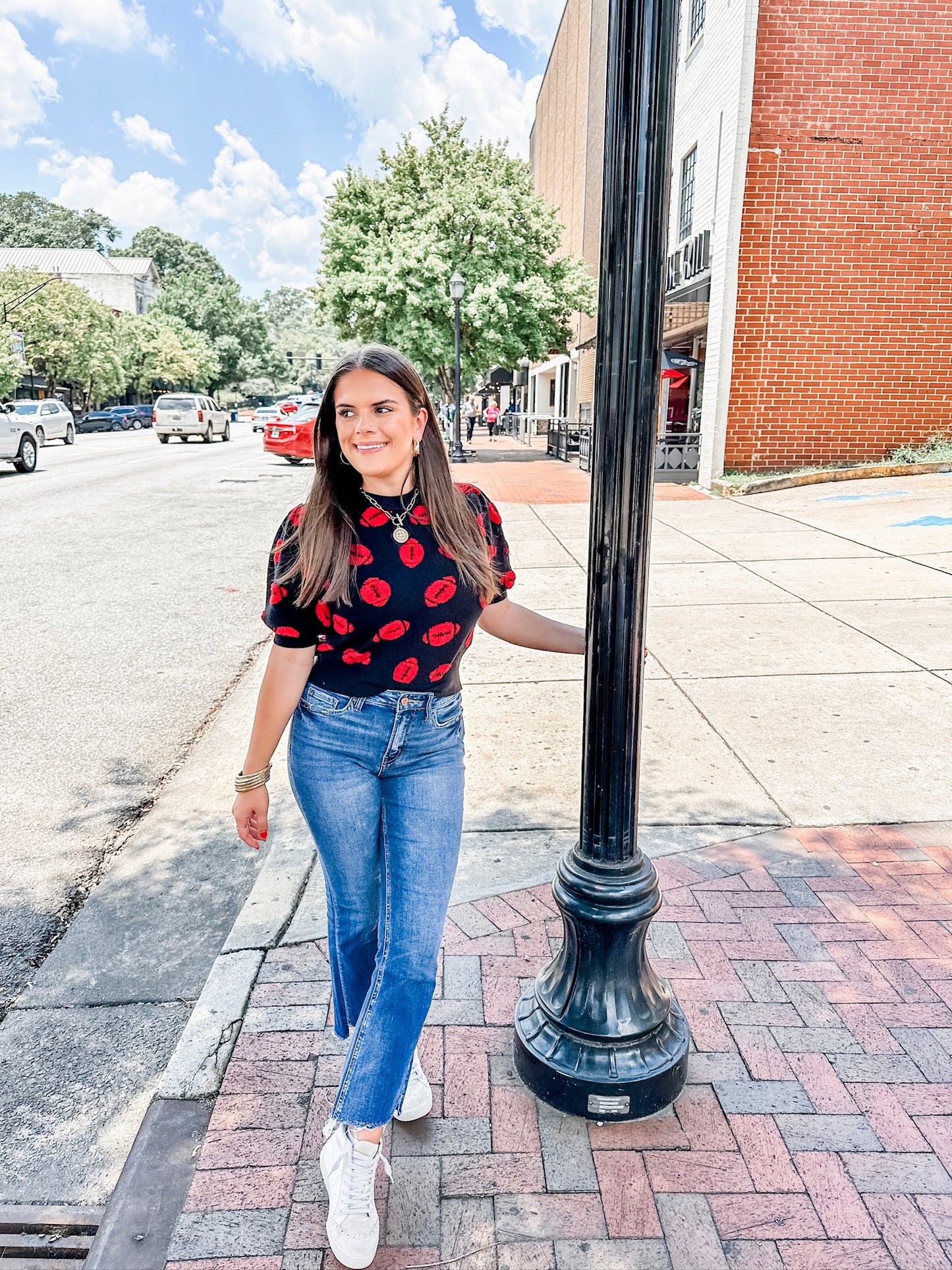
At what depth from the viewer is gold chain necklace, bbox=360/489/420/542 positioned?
6.62 feet

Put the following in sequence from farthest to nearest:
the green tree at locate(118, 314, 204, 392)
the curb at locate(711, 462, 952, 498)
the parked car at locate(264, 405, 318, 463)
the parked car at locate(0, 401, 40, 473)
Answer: the green tree at locate(118, 314, 204, 392) → the parked car at locate(264, 405, 318, 463) → the parked car at locate(0, 401, 40, 473) → the curb at locate(711, 462, 952, 498)

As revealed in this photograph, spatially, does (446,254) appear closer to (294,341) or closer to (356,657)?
(356,657)

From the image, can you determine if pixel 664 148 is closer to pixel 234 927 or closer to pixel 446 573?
pixel 446 573

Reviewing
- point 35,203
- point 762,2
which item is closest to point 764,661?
point 762,2

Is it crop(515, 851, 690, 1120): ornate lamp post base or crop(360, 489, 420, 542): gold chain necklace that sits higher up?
crop(360, 489, 420, 542): gold chain necklace

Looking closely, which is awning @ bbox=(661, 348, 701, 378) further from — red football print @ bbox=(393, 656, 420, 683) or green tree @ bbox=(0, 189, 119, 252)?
green tree @ bbox=(0, 189, 119, 252)

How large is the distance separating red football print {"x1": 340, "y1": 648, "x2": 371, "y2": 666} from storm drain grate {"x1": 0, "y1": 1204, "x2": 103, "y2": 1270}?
1.40 meters

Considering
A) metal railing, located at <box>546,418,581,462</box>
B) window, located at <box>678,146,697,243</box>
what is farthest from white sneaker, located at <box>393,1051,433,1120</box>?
metal railing, located at <box>546,418,581,462</box>

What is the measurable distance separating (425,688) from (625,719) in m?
0.54

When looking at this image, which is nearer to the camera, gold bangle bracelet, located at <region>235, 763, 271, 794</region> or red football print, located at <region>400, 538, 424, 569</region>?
red football print, located at <region>400, 538, 424, 569</region>

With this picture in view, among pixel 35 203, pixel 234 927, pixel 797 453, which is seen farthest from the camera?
pixel 35 203

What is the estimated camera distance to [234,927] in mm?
3213

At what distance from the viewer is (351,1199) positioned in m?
1.97

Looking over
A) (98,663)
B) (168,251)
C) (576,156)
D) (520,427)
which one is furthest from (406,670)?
(168,251)
